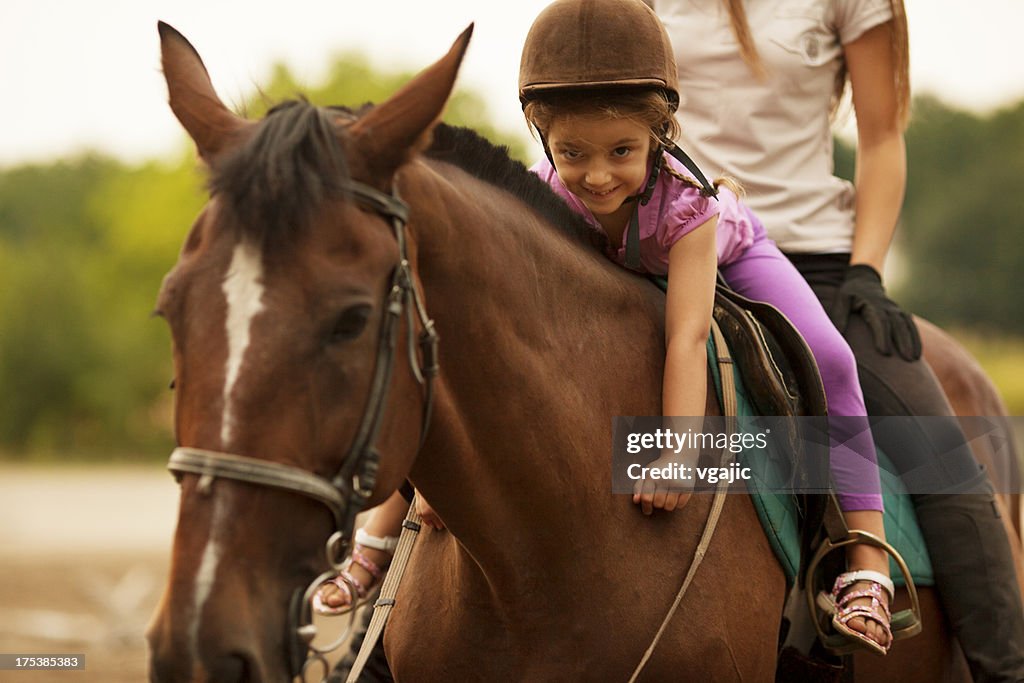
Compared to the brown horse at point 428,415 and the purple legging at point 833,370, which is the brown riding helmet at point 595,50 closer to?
the brown horse at point 428,415

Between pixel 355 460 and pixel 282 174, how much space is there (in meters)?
0.57

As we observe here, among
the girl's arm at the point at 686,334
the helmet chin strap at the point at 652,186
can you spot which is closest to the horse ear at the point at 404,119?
the helmet chin strap at the point at 652,186


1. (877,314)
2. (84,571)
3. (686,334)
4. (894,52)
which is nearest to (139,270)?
(84,571)

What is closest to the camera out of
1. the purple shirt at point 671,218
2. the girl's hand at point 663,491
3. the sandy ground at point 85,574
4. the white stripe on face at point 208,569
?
the white stripe on face at point 208,569

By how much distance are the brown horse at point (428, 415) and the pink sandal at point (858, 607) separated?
196mm

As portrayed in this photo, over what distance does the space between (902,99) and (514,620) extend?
2511 millimetres

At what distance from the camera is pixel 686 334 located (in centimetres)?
312

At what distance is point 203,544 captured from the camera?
7.09 ft

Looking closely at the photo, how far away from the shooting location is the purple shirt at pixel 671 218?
3.21 meters

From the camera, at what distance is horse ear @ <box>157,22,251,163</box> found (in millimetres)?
2518

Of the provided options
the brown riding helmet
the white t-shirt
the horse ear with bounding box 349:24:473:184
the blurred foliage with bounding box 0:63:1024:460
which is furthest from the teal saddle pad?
the blurred foliage with bounding box 0:63:1024:460

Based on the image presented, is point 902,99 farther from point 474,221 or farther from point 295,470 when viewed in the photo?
point 295,470

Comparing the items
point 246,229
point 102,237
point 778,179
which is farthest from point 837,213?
point 102,237

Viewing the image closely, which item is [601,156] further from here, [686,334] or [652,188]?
[686,334]
